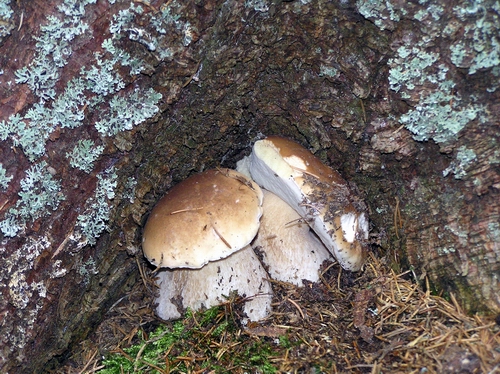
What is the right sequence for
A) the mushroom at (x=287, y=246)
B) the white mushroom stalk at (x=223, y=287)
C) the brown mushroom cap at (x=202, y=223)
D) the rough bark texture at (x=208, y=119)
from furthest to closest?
the mushroom at (x=287, y=246), the white mushroom stalk at (x=223, y=287), the brown mushroom cap at (x=202, y=223), the rough bark texture at (x=208, y=119)

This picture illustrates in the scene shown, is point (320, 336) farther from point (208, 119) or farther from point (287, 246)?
point (208, 119)

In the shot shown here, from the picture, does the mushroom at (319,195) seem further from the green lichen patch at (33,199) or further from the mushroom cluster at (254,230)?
the green lichen patch at (33,199)

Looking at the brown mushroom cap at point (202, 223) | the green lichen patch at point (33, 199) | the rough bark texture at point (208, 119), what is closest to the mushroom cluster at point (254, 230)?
the brown mushroom cap at point (202, 223)

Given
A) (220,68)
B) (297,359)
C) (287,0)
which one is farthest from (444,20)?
(297,359)

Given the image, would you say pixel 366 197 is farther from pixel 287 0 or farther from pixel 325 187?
pixel 287 0

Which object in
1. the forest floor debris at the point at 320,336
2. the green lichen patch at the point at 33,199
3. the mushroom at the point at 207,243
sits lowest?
the forest floor debris at the point at 320,336

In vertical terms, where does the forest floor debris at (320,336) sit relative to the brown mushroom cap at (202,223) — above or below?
below

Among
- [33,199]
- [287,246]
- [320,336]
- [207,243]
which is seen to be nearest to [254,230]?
[207,243]

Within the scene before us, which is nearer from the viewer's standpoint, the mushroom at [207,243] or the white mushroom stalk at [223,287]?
the mushroom at [207,243]

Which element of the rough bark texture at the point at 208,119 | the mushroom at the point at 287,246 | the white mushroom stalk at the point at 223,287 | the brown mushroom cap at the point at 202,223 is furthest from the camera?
the mushroom at the point at 287,246
